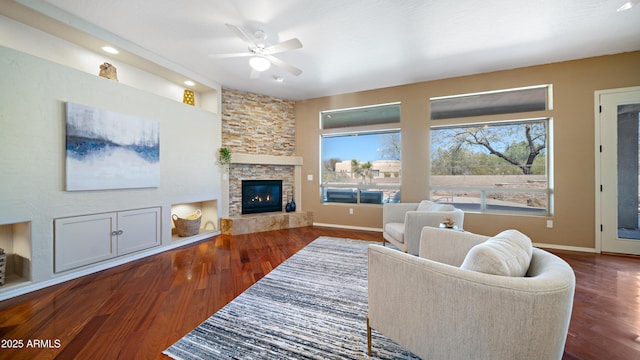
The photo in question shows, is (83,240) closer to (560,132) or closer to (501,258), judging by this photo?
(501,258)

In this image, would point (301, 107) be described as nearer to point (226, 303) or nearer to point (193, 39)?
point (193, 39)

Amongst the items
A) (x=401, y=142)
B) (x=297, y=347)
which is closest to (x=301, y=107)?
(x=401, y=142)

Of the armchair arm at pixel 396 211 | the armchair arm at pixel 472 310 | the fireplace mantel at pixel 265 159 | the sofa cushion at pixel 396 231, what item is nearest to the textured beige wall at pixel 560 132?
the armchair arm at pixel 396 211

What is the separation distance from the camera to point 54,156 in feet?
8.32

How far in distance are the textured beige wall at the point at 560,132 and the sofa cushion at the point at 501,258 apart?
3338 mm

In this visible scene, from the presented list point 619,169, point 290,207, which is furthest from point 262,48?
point 619,169

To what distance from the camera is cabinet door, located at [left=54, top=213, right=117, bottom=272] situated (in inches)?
101

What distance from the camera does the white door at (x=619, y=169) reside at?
3330 millimetres

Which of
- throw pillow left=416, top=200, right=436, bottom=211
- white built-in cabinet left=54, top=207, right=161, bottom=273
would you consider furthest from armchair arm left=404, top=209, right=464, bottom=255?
white built-in cabinet left=54, top=207, right=161, bottom=273

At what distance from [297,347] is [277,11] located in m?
3.17

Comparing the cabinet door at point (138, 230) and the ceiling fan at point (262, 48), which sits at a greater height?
the ceiling fan at point (262, 48)

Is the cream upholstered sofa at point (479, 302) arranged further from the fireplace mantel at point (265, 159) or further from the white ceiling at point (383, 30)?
the fireplace mantel at point (265, 159)

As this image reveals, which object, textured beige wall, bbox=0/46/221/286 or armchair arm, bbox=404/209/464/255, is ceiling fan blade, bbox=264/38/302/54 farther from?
armchair arm, bbox=404/209/464/255

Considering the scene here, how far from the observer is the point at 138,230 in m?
3.30
